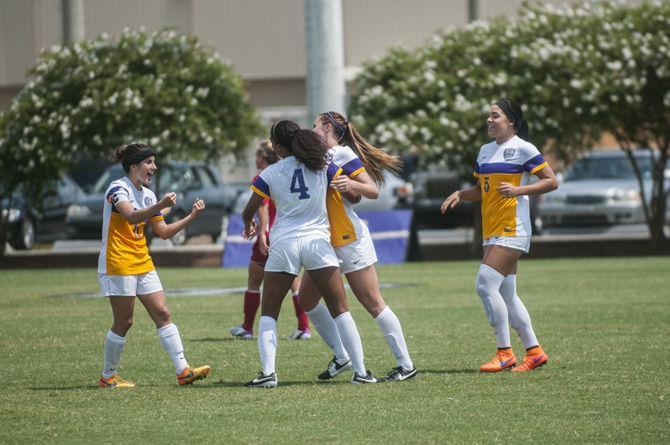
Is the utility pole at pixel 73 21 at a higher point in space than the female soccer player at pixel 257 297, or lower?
higher

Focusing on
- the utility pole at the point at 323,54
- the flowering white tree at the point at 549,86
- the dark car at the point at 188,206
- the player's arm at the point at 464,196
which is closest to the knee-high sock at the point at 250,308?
the player's arm at the point at 464,196

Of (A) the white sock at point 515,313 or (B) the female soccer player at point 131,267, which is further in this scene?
(A) the white sock at point 515,313

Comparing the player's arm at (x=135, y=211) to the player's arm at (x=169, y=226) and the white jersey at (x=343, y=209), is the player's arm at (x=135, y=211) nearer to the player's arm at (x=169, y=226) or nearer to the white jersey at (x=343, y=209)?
the player's arm at (x=169, y=226)

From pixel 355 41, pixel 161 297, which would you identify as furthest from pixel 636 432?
pixel 355 41

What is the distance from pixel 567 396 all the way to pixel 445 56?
18572mm

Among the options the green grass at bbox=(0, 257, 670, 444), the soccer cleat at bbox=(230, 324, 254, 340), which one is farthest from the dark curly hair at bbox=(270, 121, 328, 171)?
the soccer cleat at bbox=(230, 324, 254, 340)

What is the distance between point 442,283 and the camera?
19875 mm

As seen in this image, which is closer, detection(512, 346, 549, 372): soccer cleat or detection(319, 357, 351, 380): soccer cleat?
detection(319, 357, 351, 380): soccer cleat

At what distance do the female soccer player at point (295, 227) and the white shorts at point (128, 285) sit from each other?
0.82 meters

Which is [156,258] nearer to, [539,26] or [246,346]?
[539,26]

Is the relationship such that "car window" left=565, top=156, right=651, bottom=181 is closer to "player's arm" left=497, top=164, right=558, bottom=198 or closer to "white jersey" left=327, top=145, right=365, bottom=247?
"player's arm" left=497, top=164, right=558, bottom=198

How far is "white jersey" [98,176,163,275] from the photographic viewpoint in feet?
31.2

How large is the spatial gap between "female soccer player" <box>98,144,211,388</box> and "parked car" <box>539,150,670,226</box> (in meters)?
20.9

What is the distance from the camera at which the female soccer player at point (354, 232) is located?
374 inches
